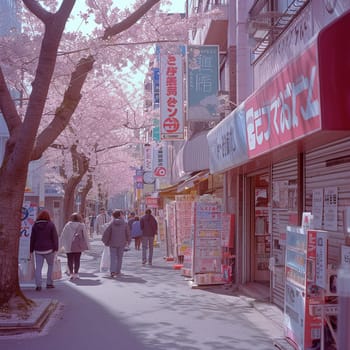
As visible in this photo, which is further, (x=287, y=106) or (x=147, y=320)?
(x=147, y=320)

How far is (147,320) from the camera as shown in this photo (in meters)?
8.73

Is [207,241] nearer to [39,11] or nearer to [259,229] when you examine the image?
[259,229]

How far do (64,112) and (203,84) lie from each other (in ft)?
20.2

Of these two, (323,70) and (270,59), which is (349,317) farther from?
(270,59)

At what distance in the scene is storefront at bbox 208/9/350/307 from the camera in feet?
18.5

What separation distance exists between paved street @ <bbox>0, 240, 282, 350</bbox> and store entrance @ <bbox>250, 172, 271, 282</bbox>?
3.02 ft

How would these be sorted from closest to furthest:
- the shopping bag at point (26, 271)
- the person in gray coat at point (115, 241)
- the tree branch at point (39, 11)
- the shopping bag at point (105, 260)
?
1. the tree branch at point (39, 11)
2. the shopping bag at point (26, 271)
3. the person in gray coat at point (115, 241)
4. the shopping bag at point (105, 260)

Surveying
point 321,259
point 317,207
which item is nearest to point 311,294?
point 321,259

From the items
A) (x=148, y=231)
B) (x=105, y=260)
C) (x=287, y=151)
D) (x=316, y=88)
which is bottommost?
(x=105, y=260)

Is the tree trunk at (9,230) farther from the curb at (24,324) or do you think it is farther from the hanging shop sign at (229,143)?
the hanging shop sign at (229,143)

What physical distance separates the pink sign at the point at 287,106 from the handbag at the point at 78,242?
20.4 feet

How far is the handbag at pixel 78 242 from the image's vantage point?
45.3ft

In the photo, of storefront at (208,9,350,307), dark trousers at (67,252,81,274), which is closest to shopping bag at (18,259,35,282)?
dark trousers at (67,252,81,274)

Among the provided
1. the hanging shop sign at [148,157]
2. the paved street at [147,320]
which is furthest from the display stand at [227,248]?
the hanging shop sign at [148,157]
